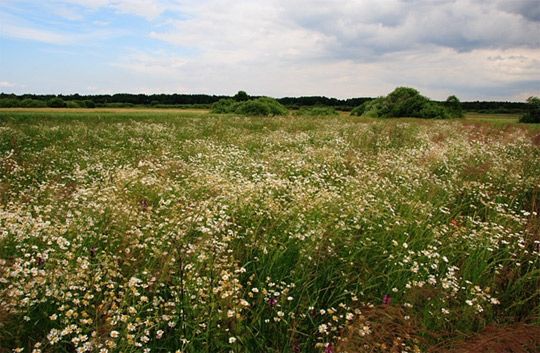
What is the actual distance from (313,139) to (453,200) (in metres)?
7.86

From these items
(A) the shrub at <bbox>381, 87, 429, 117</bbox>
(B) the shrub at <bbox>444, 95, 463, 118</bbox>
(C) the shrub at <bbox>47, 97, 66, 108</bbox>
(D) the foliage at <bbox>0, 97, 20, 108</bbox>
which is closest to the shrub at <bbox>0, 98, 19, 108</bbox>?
(D) the foliage at <bbox>0, 97, 20, 108</bbox>

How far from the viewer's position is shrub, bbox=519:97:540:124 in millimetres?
31953

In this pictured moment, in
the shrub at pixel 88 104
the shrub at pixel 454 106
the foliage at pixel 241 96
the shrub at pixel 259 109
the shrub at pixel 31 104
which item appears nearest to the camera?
the shrub at pixel 259 109

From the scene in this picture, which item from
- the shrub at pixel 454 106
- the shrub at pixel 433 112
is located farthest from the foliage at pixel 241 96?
the shrub at pixel 454 106

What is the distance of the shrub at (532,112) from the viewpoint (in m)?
32.0

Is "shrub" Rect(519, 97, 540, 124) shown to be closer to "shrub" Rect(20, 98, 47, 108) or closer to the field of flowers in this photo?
the field of flowers

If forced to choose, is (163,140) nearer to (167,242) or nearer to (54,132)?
(54,132)

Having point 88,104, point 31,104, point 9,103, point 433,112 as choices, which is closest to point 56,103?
point 31,104

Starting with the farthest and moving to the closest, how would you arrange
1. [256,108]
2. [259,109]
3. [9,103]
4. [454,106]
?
[454,106] → [9,103] → [256,108] → [259,109]

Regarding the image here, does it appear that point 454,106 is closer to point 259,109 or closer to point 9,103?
point 259,109

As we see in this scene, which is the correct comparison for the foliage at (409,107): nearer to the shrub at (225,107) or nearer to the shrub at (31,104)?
the shrub at (225,107)

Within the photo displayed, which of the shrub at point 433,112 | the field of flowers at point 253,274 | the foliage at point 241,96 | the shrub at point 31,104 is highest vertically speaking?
the foliage at point 241,96

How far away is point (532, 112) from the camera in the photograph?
32.5 m

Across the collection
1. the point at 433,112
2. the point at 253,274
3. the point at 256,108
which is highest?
the point at 256,108
